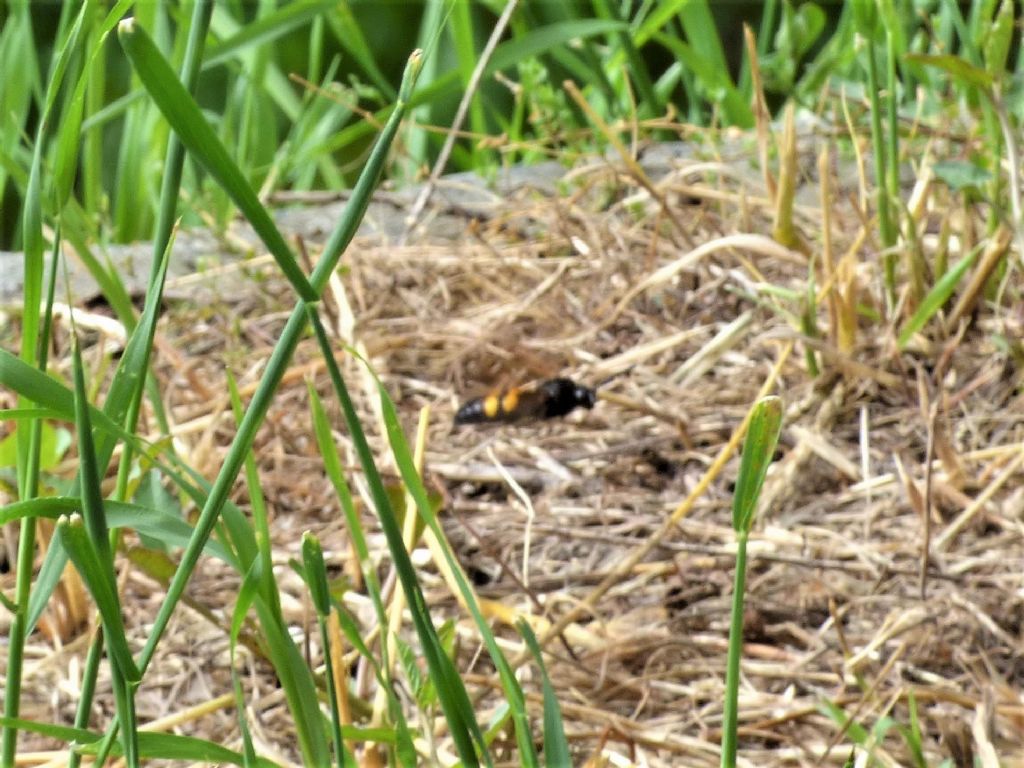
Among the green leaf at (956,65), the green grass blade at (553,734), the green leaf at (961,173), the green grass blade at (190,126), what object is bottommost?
the green grass blade at (553,734)

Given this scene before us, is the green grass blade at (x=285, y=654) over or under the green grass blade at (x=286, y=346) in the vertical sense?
under

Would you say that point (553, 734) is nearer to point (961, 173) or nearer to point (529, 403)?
point (961, 173)

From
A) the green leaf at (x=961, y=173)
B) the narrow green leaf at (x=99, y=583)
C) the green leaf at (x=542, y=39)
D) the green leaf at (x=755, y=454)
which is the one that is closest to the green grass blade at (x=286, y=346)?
the narrow green leaf at (x=99, y=583)

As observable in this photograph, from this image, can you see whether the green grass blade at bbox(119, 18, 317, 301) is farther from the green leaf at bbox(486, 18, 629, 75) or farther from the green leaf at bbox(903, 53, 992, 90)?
the green leaf at bbox(486, 18, 629, 75)

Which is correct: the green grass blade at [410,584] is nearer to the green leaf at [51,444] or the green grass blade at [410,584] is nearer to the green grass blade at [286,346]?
the green grass blade at [286,346]

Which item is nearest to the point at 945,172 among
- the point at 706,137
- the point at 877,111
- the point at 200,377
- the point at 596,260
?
the point at 877,111

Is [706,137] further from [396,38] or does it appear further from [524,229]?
[396,38]
